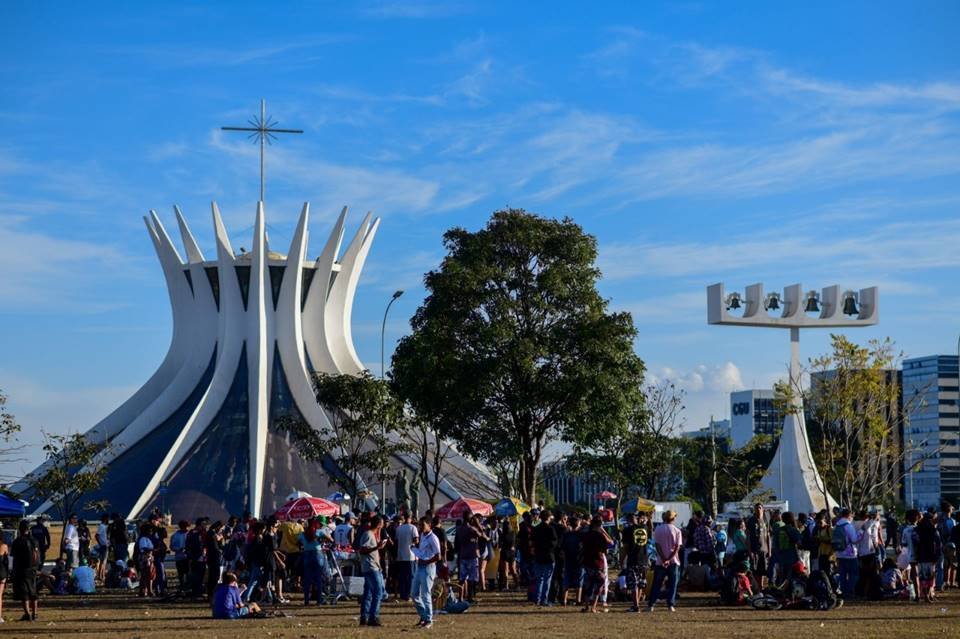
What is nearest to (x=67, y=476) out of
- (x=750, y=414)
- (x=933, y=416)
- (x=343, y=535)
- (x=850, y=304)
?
(x=343, y=535)

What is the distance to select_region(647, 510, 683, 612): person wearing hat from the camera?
2034 centimetres

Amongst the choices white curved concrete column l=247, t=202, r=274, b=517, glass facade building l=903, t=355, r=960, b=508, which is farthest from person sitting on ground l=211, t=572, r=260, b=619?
glass facade building l=903, t=355, r=960, b=508

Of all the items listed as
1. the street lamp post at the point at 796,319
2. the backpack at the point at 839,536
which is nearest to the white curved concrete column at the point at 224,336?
the street lamp post at the point at 796,319

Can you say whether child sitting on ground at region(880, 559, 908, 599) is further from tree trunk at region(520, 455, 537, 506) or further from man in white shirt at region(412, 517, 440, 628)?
tree trunk at region(520, 455, 537, 506)

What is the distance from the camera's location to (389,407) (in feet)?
149

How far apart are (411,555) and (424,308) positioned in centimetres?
1611

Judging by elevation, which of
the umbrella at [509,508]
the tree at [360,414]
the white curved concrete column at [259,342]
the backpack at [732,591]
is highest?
the white curved concrete column at [259,342]

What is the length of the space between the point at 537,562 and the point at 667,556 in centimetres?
249

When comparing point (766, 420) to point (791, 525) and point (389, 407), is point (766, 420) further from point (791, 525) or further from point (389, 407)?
point (791, 525)

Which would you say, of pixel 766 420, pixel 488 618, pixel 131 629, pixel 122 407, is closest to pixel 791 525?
pixel 488 618

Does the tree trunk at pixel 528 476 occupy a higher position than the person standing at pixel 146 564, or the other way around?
the tree trunk at pixel 528 476

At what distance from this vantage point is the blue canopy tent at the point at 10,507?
30.0 metres

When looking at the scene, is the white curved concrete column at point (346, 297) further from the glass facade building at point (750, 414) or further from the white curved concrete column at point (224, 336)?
the glass facade building at point (750, 414)

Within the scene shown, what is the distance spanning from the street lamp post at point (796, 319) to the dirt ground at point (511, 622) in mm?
30967
